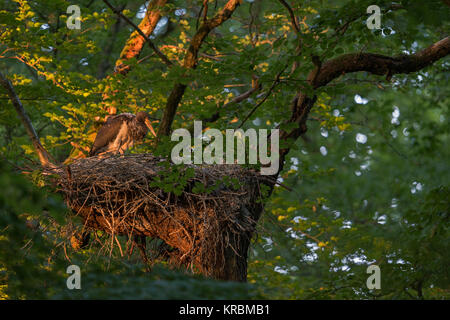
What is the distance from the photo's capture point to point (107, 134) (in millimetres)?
6086

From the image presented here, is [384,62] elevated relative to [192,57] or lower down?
lower down

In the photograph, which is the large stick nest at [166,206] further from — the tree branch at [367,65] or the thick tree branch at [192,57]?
the tree branch at [367,65]

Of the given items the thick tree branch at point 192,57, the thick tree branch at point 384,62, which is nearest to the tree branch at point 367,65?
the thick tree branch at point 384,62

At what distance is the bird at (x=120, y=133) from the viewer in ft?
20.0

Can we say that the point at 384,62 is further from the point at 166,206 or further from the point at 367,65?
the point at 166,206

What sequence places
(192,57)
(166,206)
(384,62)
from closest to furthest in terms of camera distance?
(166,206)
(384,62)
(192,57)

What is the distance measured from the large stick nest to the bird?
1334 millimetres

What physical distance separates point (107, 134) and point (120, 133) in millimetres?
165

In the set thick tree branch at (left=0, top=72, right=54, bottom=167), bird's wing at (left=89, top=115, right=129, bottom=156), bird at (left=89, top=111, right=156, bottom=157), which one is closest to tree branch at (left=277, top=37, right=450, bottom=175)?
bird at (left=89, top=111, right=156, bottom=157)

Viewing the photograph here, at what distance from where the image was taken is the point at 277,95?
15.2 feet

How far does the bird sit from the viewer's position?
6.09 m

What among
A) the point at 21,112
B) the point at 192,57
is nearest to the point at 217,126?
the point at 192,57
